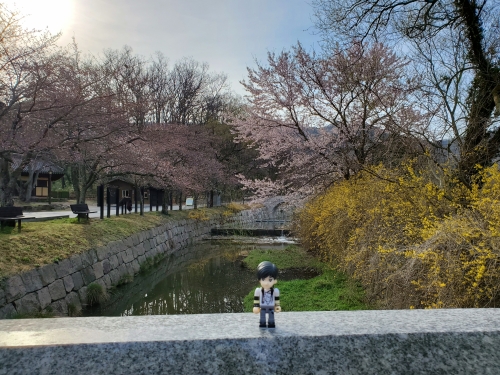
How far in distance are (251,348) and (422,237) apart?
3.57 metres

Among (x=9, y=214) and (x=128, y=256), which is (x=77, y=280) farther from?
(x=128, y=256)

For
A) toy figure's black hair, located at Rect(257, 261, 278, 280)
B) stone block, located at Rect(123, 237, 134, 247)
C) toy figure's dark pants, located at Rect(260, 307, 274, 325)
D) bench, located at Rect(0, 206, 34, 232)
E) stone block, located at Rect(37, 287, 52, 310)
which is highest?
bench, located at Rect(0, 206, 34, 232)

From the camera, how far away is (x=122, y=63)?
732 inches

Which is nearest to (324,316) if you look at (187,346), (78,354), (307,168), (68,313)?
(187,346)

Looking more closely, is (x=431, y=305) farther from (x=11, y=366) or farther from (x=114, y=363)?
(x=11, y=366)

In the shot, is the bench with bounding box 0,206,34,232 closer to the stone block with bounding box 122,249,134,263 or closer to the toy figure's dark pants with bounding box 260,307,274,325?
the stone block with bounding box 122,249,134,263

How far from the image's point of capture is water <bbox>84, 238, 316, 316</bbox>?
7578mm

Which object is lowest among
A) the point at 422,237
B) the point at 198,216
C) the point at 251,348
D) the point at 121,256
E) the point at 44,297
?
the point at 44,297

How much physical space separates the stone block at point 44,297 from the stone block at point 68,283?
0.56 meters

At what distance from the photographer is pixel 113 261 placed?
9.23m

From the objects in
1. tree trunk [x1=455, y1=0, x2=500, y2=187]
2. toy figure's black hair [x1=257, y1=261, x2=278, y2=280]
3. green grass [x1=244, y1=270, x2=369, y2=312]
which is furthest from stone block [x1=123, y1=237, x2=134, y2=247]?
toy figure's black hair [x1=257, y1=261, x2=278, y2=280]

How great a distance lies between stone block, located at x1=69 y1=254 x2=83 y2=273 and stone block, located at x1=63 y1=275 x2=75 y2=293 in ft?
0.67

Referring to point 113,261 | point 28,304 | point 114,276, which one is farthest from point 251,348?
point 113,261

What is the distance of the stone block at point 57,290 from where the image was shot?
6.34 metres
